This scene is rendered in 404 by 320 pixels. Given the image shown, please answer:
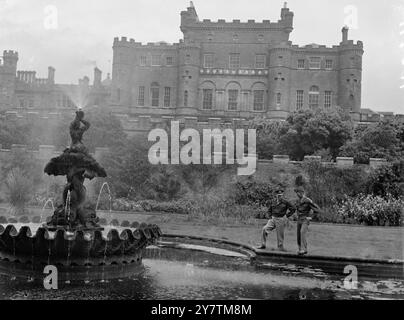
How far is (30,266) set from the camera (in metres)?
8.88

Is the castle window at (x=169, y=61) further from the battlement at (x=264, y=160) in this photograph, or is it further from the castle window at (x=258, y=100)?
the battlement at (x=264, y=160)

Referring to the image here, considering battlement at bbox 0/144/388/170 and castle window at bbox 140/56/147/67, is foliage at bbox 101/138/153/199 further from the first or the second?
castle window at bbox 140/56/147/67

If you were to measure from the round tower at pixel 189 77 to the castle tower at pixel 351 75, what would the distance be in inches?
584

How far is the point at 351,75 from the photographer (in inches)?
2144

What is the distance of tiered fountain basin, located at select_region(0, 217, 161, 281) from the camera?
864 centimetres

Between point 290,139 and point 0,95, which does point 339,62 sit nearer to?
point 290,139

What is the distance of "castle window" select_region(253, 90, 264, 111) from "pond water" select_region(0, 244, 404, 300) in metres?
45.8

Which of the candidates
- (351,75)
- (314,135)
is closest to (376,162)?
(314,135)

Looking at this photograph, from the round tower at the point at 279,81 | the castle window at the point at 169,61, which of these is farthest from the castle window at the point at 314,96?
the castle window at the point at 169,61

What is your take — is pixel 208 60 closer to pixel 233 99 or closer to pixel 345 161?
pixel 233 99

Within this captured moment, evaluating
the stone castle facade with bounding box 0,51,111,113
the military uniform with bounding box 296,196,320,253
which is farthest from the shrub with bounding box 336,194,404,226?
the stone castle facade with bounding box 0,51,111,113

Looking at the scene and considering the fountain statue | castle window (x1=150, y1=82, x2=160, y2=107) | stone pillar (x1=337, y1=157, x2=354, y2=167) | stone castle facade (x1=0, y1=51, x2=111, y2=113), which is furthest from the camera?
stone castle facade (x1=0, y1=51, x2=111, y2=113)

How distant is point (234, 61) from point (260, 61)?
9.20 ft
